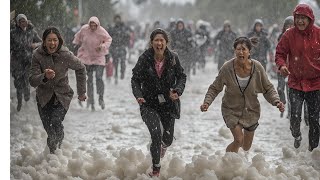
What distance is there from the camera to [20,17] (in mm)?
6445

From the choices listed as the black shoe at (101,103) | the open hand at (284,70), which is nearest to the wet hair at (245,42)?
the open hand at (284,70)

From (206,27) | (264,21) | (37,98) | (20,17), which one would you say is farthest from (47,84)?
(206,27)

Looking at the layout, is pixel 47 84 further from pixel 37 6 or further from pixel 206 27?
pixel 206 27

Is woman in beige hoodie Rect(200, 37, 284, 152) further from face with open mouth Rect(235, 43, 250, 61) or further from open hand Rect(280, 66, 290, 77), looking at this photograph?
open hand Rect(280, 66, 290, 77)

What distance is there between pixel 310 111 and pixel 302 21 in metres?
0.96

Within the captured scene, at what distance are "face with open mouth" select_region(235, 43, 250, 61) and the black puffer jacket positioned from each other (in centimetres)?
54

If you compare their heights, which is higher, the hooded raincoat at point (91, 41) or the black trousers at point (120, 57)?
the hooded raincoat at point (91, 41)

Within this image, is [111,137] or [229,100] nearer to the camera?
[229,100]

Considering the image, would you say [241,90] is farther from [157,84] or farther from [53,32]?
[53,32]

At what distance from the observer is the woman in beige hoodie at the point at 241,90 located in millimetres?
5973

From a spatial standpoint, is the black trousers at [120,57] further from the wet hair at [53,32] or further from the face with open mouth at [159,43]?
the face with open mouth at [159,43]

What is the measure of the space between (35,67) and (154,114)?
126cm

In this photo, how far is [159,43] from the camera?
19.1ft

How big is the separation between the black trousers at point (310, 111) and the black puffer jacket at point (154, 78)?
4.28ft
